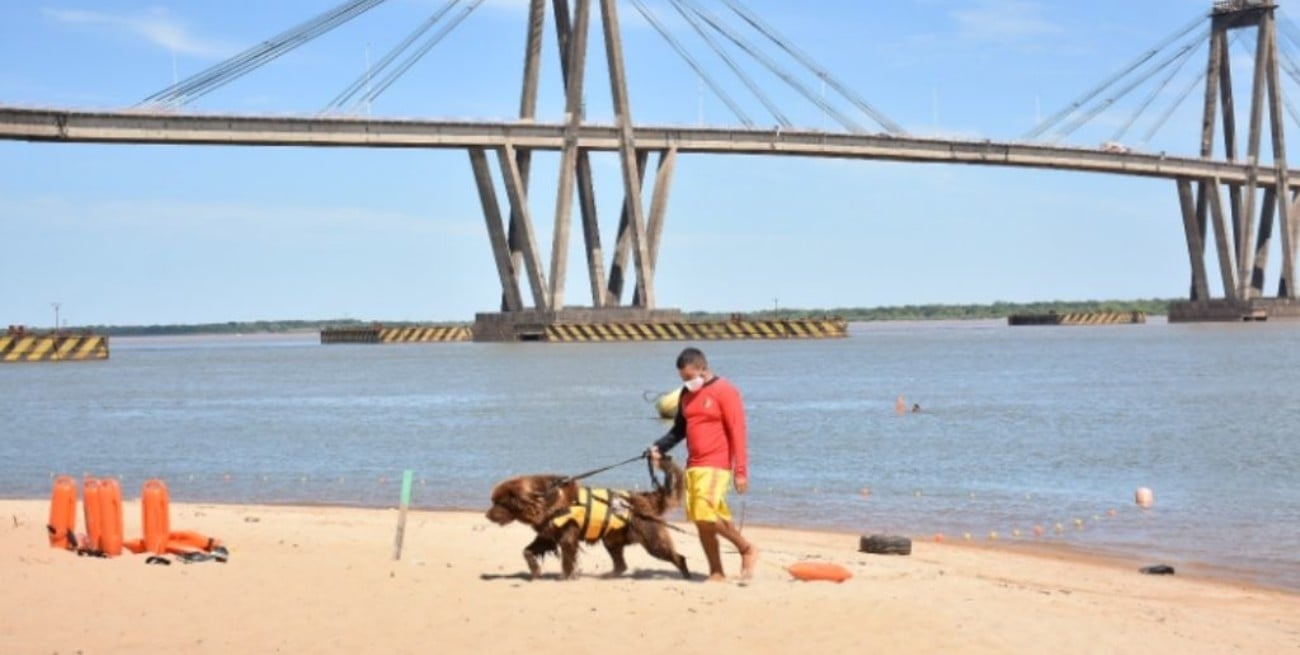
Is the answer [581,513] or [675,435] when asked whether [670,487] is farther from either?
[581,513]

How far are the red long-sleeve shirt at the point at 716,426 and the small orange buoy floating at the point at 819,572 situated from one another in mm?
1164

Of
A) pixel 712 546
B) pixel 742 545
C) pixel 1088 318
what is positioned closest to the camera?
pixel 712 546

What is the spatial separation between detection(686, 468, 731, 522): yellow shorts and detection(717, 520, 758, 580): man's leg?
0.41ft

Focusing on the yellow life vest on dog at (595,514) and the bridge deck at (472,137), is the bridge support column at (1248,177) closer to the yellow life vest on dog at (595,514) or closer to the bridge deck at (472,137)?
the bridge deck at (472,137)

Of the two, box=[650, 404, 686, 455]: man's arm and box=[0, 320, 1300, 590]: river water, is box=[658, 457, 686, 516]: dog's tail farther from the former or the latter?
box=[0, 320, 1300, 590]: river water

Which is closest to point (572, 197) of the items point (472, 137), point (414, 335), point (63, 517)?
point (472, 137)

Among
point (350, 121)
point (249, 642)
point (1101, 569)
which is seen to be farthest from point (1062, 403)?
point (350, 121)

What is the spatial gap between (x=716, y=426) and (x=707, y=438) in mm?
90

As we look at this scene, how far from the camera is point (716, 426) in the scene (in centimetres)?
1188

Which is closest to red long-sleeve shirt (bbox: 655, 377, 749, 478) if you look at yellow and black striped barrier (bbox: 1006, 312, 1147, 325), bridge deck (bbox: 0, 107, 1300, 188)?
bridge deck (bbox: 0, 107, 1300, 188)

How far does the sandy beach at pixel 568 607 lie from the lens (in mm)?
10227

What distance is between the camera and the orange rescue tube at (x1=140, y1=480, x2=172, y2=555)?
12852 millimetres

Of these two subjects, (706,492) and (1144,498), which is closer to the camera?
(706,492)

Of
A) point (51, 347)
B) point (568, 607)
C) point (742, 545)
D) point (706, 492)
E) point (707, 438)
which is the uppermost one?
point (51, 347)
